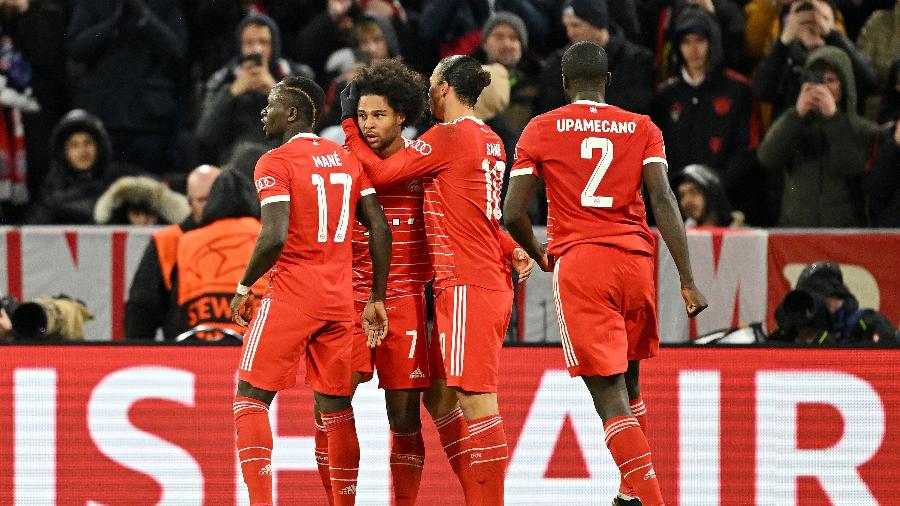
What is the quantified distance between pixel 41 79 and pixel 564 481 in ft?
19.7

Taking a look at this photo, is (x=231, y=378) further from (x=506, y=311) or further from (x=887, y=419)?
Result: (x=887, y=419)

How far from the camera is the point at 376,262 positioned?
278 inches

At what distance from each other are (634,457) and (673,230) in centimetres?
98

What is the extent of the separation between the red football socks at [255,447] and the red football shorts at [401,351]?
54 cm

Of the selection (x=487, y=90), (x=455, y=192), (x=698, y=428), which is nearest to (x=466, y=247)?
(x=455, y=192)

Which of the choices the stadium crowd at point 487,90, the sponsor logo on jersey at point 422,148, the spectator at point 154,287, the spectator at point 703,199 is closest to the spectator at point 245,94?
the stadium crowd at point 487,90

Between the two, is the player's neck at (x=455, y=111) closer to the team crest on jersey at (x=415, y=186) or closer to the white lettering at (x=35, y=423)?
the team crest on jersey at (x=415, y=186)

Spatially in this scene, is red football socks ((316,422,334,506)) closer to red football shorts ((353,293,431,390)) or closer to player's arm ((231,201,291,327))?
red football shorts ((353,293,431,390))

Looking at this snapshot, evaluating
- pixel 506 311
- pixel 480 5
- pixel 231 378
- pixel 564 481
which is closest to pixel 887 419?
pixel 564 481

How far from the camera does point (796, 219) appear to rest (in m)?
10.8

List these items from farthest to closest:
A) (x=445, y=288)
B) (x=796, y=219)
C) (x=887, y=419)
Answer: (x=796, y=219), (x=887, y=419), (x=445, y=288)

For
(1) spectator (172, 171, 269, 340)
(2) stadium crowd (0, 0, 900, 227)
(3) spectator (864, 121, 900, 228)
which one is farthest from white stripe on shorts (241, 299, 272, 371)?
(3) spectator (864, 121, 900, 228)

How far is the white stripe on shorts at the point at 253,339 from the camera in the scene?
699 cm

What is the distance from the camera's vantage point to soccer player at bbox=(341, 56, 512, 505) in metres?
7.09
